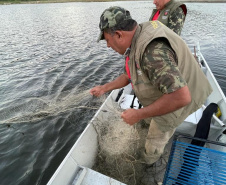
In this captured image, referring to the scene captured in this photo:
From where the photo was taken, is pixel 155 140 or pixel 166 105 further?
pixel 155 140

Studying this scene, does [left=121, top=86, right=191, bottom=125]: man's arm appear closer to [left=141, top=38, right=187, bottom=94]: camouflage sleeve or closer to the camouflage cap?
[left=141, top=38, right=187, bottom=94]: camouflage sleeve

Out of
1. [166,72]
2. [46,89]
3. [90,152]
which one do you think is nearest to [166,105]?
[166,72]

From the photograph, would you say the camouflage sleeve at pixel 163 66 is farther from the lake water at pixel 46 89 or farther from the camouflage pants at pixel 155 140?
the lake water at pixel 46 89

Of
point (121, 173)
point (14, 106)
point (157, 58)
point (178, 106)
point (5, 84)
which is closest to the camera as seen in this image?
point (157, 58)

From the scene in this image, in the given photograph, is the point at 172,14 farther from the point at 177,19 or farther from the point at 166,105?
the point at 166,105

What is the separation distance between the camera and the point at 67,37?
13680 millimetres

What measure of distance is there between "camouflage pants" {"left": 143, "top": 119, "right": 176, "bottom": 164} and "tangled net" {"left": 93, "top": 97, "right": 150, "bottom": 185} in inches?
12.6

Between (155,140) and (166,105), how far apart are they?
3.68ft

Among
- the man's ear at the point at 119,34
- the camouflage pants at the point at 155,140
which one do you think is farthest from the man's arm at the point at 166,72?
the camouflage pants at the point at 155,140

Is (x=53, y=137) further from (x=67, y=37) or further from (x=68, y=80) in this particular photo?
(x=67, y=37)

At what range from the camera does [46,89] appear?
247 inches

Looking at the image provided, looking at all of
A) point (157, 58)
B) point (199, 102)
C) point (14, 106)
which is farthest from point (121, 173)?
point (14, 106)

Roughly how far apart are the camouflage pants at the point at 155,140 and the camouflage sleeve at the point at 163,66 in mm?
1074

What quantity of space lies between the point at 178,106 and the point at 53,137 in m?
3.75
